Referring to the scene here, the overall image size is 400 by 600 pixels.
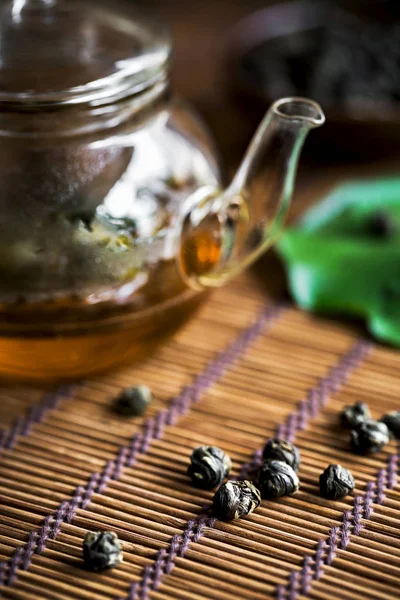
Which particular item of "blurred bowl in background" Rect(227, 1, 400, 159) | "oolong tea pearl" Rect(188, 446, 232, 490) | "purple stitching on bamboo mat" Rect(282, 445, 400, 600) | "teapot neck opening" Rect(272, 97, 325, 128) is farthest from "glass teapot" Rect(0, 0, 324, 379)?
"blurred bowl in background" Rect(227, 1, 400, 159)

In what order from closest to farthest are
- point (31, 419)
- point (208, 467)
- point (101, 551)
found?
point (101, 551) → point (208, 467) → point (31, 419)

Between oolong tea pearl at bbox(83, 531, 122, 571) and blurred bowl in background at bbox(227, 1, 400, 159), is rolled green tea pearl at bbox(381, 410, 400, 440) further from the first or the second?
blurred bowl in background at bbox(227, 1, 400, 159)

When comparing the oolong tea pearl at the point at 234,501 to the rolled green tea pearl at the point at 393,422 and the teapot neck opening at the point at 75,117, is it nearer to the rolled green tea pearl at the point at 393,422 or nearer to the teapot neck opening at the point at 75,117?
the rolled green tea pearl at the point at 393,422

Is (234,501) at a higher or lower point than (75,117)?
lower

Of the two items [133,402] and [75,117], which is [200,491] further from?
[75,117]

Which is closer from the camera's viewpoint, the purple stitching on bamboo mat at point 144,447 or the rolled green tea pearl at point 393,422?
the purple stitching on bamboo mat at point 144,447

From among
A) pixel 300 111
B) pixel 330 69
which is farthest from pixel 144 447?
pixel 330 69

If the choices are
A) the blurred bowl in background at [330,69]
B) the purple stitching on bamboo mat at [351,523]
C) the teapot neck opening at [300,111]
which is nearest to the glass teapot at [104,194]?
the teapot neck opening at [300,111]
